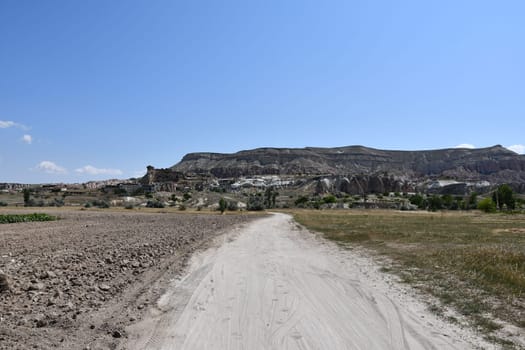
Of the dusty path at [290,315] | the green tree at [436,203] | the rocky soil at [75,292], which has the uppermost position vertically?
the rocky soil at [75,292]

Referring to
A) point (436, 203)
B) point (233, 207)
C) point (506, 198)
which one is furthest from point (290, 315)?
point (436, 203)

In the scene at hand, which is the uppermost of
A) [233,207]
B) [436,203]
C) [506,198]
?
[506,198]

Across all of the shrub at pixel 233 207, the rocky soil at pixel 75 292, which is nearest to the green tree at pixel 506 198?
the shrub at pixel 233 207

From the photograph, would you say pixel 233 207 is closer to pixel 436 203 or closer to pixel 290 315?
pixel 436 203

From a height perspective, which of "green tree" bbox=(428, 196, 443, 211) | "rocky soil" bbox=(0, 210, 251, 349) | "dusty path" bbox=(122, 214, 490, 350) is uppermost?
"rocky soil" bbox=(0, 210, 251, 349)

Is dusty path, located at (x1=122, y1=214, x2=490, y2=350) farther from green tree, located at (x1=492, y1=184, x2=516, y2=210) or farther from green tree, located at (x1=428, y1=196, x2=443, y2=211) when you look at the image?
green tree, located at (x1=428, y1=196, x2=443, y2=211)

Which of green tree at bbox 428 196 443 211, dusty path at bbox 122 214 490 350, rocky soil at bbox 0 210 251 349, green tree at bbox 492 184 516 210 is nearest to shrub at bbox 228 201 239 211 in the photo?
green tree at bbox 428 196 443 211

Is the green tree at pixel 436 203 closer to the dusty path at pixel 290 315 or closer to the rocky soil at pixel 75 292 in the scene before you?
the dusty path at pixel 290 315

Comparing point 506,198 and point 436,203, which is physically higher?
point 506,198

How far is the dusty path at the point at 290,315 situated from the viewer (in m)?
6.95

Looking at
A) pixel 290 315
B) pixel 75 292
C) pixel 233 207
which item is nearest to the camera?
pixel 290 315

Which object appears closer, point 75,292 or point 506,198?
point 75,292

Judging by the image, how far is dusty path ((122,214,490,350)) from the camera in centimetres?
695

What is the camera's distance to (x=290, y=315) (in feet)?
28.2
